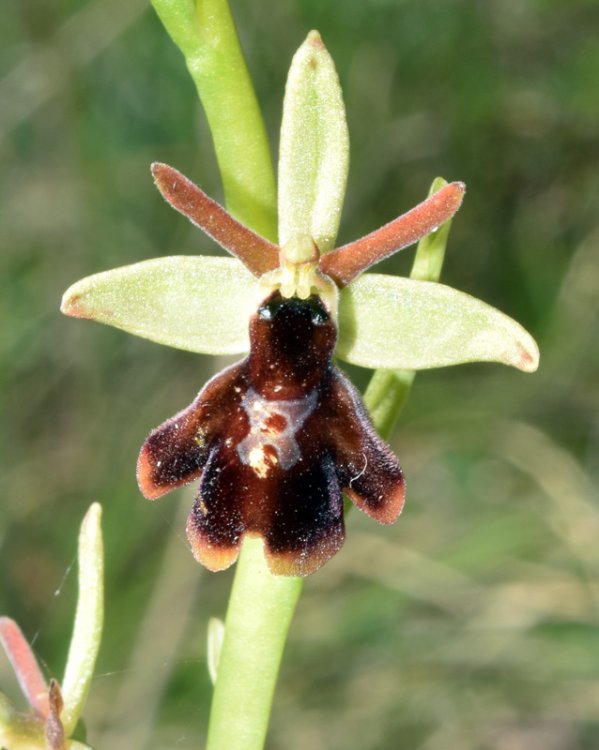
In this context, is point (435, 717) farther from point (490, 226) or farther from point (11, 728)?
point (11, 728)

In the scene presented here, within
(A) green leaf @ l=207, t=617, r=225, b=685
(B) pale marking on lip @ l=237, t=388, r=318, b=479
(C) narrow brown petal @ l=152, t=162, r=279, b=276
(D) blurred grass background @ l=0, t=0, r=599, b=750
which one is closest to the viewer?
(C) narrow brown petal @ l=152, t=162, r=279, b=276

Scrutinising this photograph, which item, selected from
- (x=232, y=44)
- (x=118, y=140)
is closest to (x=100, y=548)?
(x=232, y=44)

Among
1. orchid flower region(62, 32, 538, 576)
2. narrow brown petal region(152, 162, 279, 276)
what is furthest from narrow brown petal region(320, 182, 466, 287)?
narrow brown petal region(152, 162, 279, 276)

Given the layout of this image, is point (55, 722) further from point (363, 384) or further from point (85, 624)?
point (363, 384)

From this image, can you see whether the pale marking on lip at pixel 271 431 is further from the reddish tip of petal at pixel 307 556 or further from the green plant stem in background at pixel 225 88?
the green plant stem in background at pixel 225 88

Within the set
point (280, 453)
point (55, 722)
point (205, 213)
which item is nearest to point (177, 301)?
point (205, 213)

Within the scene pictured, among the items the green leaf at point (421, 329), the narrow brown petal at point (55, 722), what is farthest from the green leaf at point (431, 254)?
the narrow brown petal at point (55, 722)

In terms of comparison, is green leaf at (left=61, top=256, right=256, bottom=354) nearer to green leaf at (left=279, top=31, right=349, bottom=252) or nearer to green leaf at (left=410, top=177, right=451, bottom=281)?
green leaf at (left=279, top=31, right=349, bottom=252)
